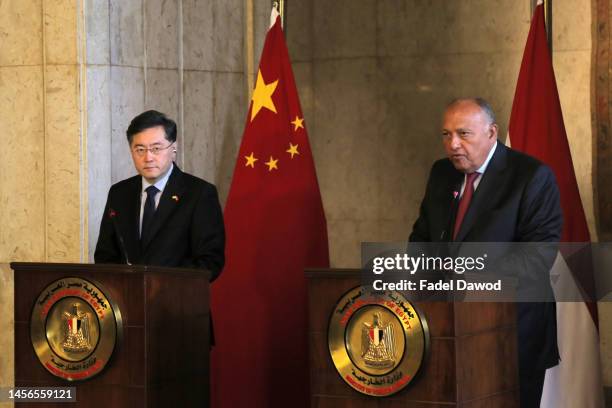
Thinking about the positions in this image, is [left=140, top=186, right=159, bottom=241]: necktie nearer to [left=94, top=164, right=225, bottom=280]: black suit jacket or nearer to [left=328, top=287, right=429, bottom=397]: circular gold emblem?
[left=94, top=164, right=225, bottom=280]: black suit jacket

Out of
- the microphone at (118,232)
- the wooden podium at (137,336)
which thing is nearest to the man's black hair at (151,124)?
the microphone at (118,232)

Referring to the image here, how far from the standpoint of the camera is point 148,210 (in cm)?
489

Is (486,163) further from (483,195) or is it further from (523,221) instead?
(523,221)

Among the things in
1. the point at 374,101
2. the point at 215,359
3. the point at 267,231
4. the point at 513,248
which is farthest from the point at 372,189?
the point at 513,248

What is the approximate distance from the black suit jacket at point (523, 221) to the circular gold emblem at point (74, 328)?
1.47 m

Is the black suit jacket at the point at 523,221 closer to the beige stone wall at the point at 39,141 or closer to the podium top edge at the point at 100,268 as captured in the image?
the podium top edge at the point at 100,268

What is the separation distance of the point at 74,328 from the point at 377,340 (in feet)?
4.15

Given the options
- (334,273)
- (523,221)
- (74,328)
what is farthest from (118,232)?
(523,221)

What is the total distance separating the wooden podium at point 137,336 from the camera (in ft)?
14.1

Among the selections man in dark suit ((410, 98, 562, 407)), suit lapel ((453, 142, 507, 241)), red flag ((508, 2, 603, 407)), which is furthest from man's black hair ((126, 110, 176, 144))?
red flag ((508, 2, 603, 407))

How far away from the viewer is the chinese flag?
613 cm

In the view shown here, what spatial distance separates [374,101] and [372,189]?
595 mm

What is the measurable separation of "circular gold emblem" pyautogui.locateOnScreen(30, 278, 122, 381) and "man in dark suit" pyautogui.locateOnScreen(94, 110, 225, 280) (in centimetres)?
51

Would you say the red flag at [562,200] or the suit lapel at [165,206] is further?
the red flag at [562,200]
